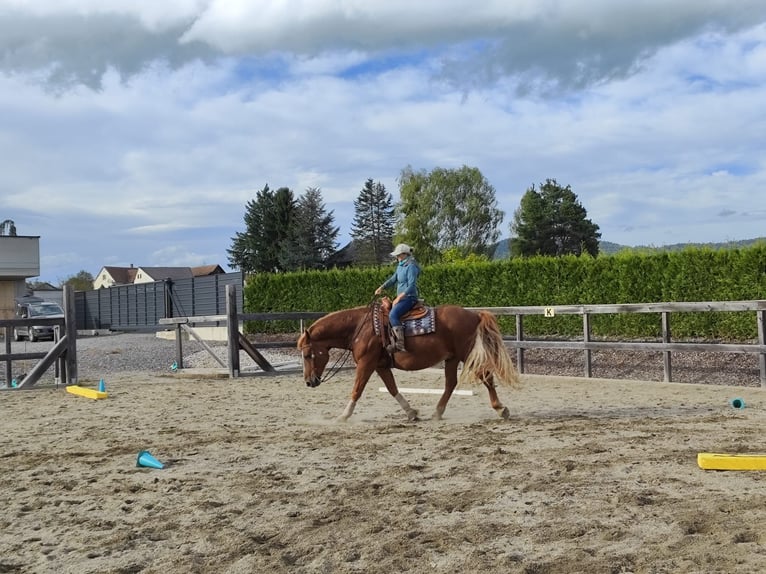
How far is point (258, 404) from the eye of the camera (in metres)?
9.87

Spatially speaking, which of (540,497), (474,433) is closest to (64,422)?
(474,433)

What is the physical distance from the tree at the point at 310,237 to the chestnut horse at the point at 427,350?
1779 inches

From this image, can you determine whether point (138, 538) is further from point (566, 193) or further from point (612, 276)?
point (566, 193)

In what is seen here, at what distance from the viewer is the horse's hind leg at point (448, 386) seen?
27.1 ft

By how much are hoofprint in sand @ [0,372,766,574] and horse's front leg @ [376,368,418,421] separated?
181 millimetres

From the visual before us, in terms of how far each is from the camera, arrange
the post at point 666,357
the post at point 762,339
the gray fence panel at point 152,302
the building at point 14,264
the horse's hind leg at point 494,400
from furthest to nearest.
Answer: the building at point 14,264
the gray fence panel at point 152,302
the post at point 666,357
the post at point 762,339
the horse's hind leg at point 494,400

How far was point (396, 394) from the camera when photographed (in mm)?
8289

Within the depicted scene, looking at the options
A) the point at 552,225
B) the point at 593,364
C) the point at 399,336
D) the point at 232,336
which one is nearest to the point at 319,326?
the point at 399,336

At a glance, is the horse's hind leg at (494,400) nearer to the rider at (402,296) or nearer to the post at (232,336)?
the rider at (402,296)

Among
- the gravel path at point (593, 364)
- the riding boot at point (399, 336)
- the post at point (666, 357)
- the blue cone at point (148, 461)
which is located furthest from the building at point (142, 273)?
the blue cone at point (148, 461)

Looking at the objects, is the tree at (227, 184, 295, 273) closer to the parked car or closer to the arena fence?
the parked car

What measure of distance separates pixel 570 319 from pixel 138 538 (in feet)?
47.8

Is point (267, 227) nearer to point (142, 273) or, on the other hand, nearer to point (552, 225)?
point (552, 225)

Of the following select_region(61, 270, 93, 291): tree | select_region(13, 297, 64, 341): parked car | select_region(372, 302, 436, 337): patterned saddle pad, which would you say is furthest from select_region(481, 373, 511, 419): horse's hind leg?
select_region(61, 270, 93, 291): tree
